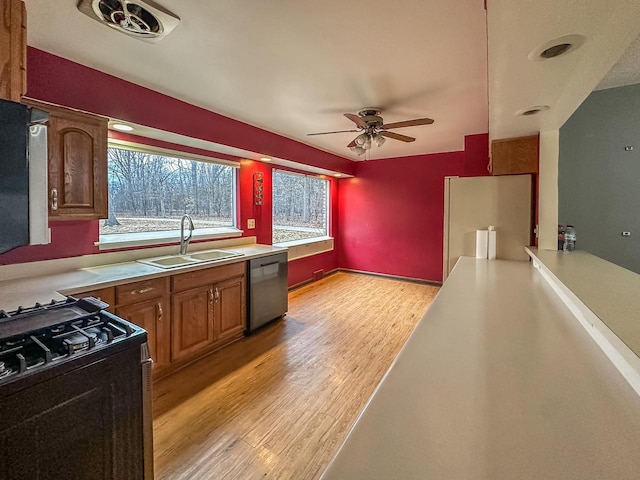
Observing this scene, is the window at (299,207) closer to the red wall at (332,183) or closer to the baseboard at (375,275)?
the red wall at (332,183)

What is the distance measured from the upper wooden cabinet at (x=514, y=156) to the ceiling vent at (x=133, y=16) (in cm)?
275

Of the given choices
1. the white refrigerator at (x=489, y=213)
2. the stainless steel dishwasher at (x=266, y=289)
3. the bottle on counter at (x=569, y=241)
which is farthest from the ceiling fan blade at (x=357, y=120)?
the bottle on counter at (x=569, y=241)

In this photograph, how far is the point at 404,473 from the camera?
0.50m

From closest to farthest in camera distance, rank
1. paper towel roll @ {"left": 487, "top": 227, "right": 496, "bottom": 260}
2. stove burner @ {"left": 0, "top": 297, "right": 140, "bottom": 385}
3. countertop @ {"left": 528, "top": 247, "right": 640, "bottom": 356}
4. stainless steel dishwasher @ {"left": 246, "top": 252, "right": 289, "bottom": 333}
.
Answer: countertop @ {"left": 528, "top": 247, "right": 640, "bottom": 356} < stove burner @ {"left": 0, "top": 297, "right": 140, "bottom": 385} < paper towel roll @ {"left": 487, "top": 227, "right": 496, "bottom": 260} < stainless steel dishwasher @ {"left": 246, "top": 252, "right": 289, "bottom": 333}

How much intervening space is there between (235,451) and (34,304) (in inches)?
51.6

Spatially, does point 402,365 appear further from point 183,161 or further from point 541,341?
point 183,161

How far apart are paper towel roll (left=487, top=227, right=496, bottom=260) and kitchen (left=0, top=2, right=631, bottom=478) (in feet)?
1.14

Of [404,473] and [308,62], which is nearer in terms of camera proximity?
[404,473]

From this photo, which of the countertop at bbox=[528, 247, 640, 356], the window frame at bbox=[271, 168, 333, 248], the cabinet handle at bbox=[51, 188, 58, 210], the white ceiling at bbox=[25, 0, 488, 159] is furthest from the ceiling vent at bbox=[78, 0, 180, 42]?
the window frame at bbox=[271, 168, 333, 248]

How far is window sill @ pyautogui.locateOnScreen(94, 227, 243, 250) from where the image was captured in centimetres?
256

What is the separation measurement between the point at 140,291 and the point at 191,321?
1.80ft

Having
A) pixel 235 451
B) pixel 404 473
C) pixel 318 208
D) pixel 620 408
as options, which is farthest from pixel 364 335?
pixel 318 208

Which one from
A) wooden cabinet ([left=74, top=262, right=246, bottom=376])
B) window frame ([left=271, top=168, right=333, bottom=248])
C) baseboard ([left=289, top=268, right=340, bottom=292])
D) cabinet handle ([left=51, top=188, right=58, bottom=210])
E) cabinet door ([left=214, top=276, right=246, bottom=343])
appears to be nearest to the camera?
cabinet handle ([left=51, top=188, right=58, bottom=210])

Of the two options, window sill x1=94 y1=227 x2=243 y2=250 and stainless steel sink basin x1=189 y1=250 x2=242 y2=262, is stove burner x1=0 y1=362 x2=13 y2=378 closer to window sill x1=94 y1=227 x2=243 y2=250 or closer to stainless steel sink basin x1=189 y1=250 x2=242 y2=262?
window sill x1=94 y1=227 x2=243 y2=250
